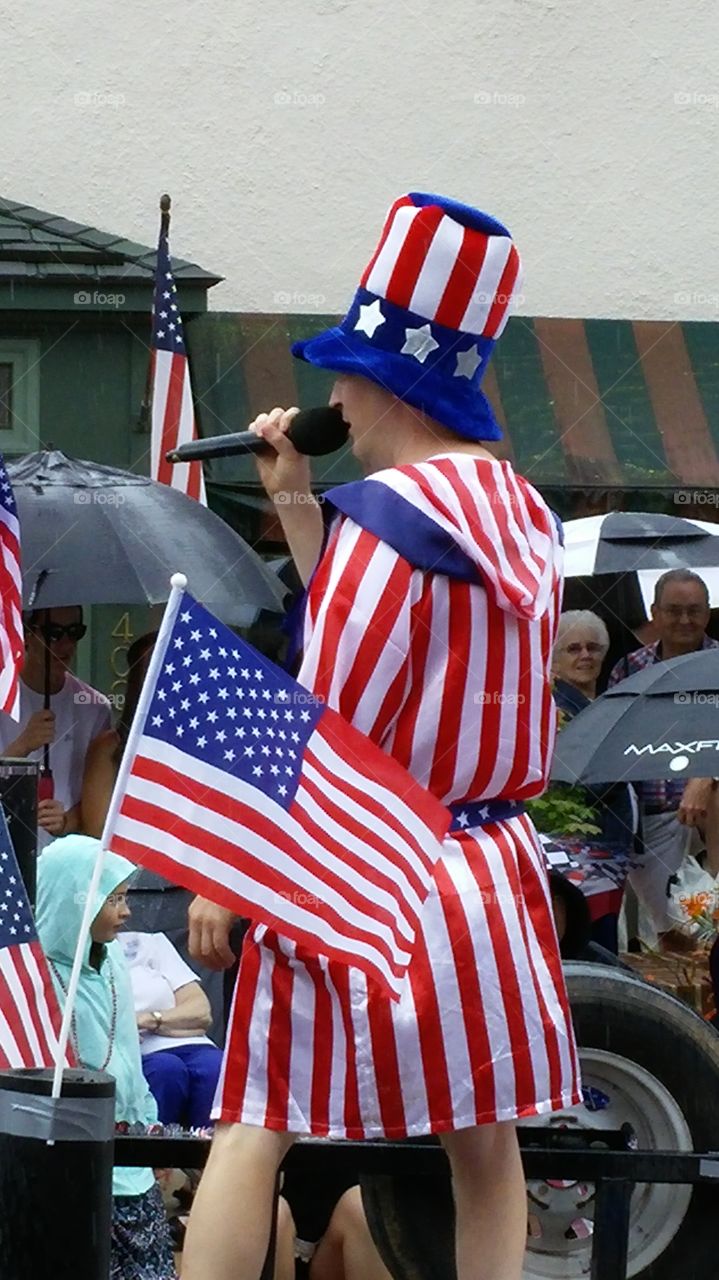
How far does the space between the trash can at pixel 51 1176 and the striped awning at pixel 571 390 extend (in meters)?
9.06

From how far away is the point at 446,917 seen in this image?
3.70 m

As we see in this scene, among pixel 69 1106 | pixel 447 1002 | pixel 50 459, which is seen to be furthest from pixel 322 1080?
pixel 50 459

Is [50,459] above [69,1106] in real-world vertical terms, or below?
above

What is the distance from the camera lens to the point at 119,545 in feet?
25.5

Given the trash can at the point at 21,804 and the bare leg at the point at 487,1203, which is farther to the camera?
the trash can at the point at 21,804

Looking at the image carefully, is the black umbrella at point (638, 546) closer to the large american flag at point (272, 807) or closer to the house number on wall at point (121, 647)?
the house number on wall at point (121, 647)

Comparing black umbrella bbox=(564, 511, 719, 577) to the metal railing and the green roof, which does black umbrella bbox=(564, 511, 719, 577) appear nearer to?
the green roof

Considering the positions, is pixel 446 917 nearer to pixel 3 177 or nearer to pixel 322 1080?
pixel 322 1080

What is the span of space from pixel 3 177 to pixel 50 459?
5317mm

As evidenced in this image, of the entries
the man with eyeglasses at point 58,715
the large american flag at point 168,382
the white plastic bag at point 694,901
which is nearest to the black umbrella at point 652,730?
the white plastic bag at point 694,901

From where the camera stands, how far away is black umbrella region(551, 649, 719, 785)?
7102 mm

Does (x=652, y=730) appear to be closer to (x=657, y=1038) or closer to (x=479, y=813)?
(x=657, y=1038)

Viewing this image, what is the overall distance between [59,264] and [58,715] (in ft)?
17.2

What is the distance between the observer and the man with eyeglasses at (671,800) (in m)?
7.53
